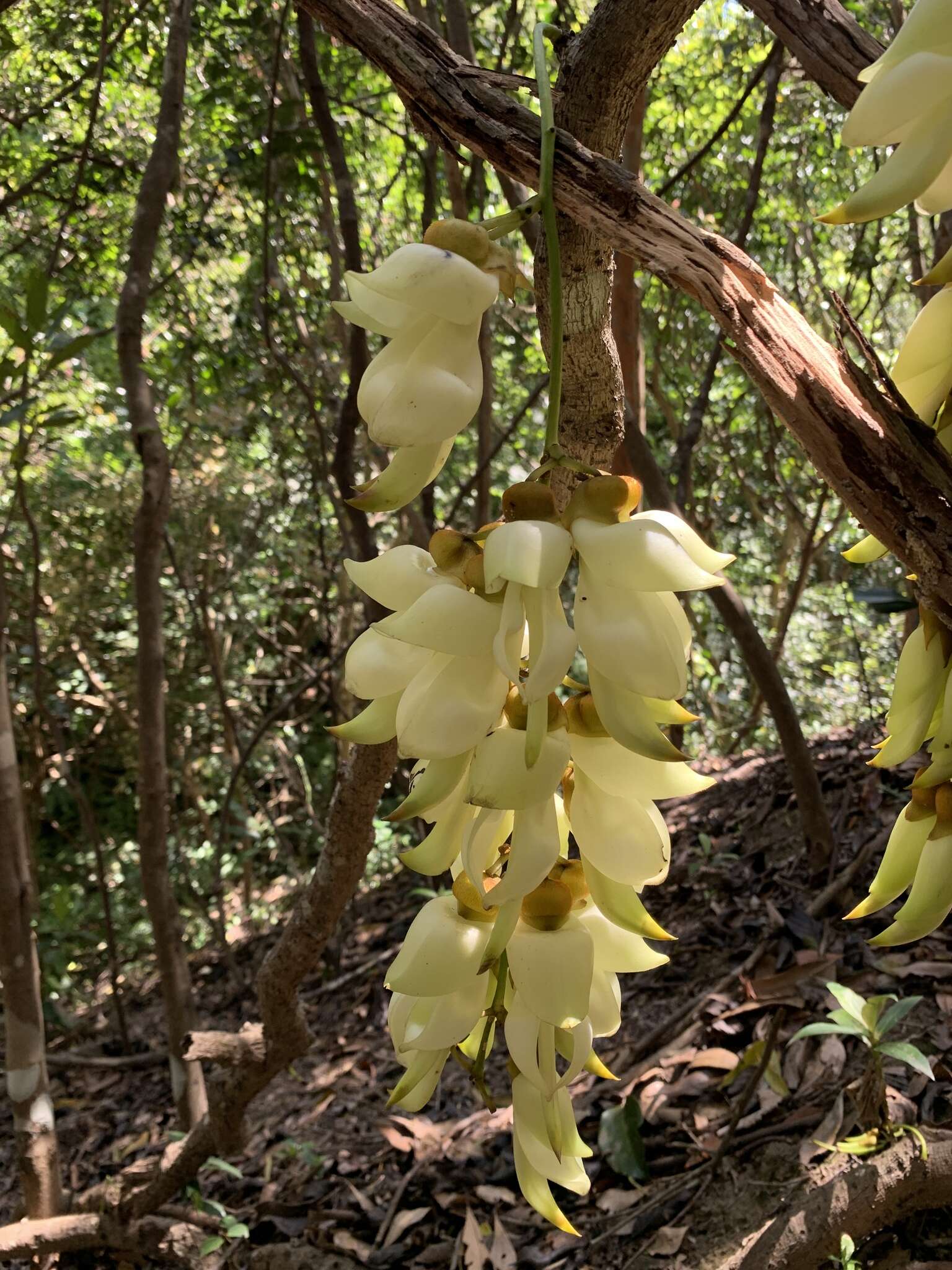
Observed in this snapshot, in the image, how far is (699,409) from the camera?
250cm

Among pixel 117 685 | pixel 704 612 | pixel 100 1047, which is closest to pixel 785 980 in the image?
pixel 100 1047

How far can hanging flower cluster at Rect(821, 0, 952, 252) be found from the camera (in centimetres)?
44

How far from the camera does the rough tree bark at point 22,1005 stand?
1547 mm

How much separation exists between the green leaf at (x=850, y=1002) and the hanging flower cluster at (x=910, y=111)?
1.10 metres

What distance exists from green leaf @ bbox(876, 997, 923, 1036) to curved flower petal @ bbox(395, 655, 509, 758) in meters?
1.01

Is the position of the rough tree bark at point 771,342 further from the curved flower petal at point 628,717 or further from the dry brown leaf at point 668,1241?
the dry brown leaf at point 668,1241

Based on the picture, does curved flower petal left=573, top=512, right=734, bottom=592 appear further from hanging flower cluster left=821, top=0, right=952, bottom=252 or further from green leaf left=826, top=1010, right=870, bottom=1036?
green leaf left=826, top=1010, right=870, bottom=1036

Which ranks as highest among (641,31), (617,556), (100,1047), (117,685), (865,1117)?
(117,685)

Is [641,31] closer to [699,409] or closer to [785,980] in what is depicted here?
[785,980]

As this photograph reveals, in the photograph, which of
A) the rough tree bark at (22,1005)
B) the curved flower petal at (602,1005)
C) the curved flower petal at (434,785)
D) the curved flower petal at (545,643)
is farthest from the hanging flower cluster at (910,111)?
the rough tree bark at (22,1005)

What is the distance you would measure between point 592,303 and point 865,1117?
42.7 inches

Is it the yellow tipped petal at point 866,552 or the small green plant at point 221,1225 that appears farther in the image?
the small green plant at point 221,1225

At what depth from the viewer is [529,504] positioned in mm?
471

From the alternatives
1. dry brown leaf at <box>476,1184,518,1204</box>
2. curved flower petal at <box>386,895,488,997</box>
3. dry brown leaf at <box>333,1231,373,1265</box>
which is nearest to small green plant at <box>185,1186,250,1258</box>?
dry brown leaf at <box>333,1231,373,1265</box>
